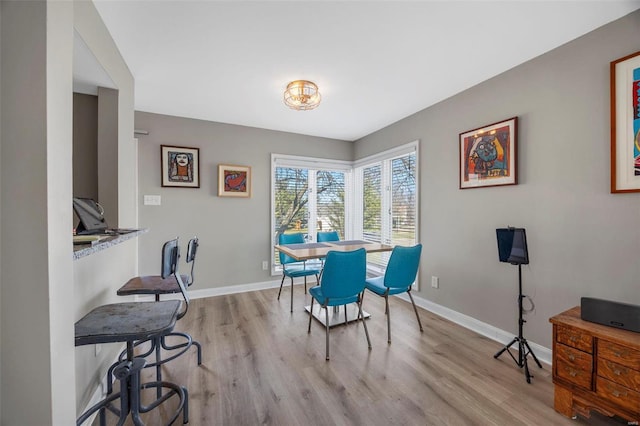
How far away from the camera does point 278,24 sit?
1.67m

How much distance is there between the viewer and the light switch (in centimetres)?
319

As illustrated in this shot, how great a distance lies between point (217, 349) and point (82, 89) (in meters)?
2.27

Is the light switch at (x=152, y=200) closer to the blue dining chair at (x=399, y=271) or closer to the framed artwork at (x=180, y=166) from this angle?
the framed artwork at (x=180, y=166)

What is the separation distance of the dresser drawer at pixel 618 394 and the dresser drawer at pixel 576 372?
42mm

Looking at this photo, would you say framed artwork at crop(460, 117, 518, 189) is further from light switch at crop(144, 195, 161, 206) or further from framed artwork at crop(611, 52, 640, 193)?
light switch at crop(144, 195, 161, 206)

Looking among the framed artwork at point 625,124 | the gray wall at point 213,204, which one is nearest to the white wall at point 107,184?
the gray wall at point 213,204

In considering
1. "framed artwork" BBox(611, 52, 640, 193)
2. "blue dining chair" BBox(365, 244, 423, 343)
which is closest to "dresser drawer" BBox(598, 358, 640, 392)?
"framed artwork" BBox(611, 52, 640, 193)

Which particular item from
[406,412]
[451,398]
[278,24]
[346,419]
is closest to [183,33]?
[278,24]

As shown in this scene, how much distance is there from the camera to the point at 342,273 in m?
2.10

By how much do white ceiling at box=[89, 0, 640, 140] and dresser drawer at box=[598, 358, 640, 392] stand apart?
2.03 meters

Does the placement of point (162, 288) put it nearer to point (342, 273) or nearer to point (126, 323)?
point (126, 323)

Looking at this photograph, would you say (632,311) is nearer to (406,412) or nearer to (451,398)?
(451,398)

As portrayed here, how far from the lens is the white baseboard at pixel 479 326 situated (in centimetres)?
200

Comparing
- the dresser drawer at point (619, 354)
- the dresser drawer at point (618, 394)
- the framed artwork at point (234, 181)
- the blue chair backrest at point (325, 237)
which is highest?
the framed artwork at point (234, 181)
